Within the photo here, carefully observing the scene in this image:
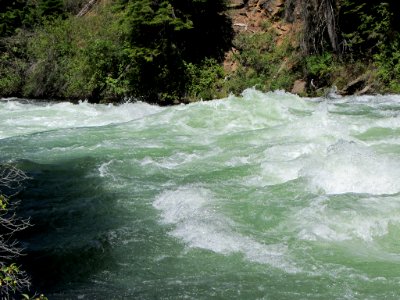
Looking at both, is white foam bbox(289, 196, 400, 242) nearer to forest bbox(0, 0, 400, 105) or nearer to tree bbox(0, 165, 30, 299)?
tree bbox(0, 165, 30, 299)

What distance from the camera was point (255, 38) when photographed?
20203mm

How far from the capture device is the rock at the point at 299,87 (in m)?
17.4

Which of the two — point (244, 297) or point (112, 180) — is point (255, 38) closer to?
point (112, 180)

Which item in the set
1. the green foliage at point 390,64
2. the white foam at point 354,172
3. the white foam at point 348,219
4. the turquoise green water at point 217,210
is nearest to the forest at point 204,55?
the green foliage at point 390,64

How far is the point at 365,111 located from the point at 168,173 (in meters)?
6.82

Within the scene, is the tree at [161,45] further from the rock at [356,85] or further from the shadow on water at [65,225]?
the shadow on water at [65,225]

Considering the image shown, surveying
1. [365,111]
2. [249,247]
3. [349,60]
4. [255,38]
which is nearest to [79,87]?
[255,38]

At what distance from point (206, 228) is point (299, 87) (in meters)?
12.4

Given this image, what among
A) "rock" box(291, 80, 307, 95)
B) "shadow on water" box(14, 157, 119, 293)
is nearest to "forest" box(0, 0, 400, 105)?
"rock" box(291, 80, 307, 95)

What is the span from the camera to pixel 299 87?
17656 mm

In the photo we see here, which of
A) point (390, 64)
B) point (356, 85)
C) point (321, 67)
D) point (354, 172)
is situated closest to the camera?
point (354, 172)

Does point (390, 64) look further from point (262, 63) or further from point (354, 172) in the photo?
point (354, 172)

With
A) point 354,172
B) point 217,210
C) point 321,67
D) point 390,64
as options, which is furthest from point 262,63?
point 217,210

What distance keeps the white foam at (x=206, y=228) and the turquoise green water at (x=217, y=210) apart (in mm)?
23
